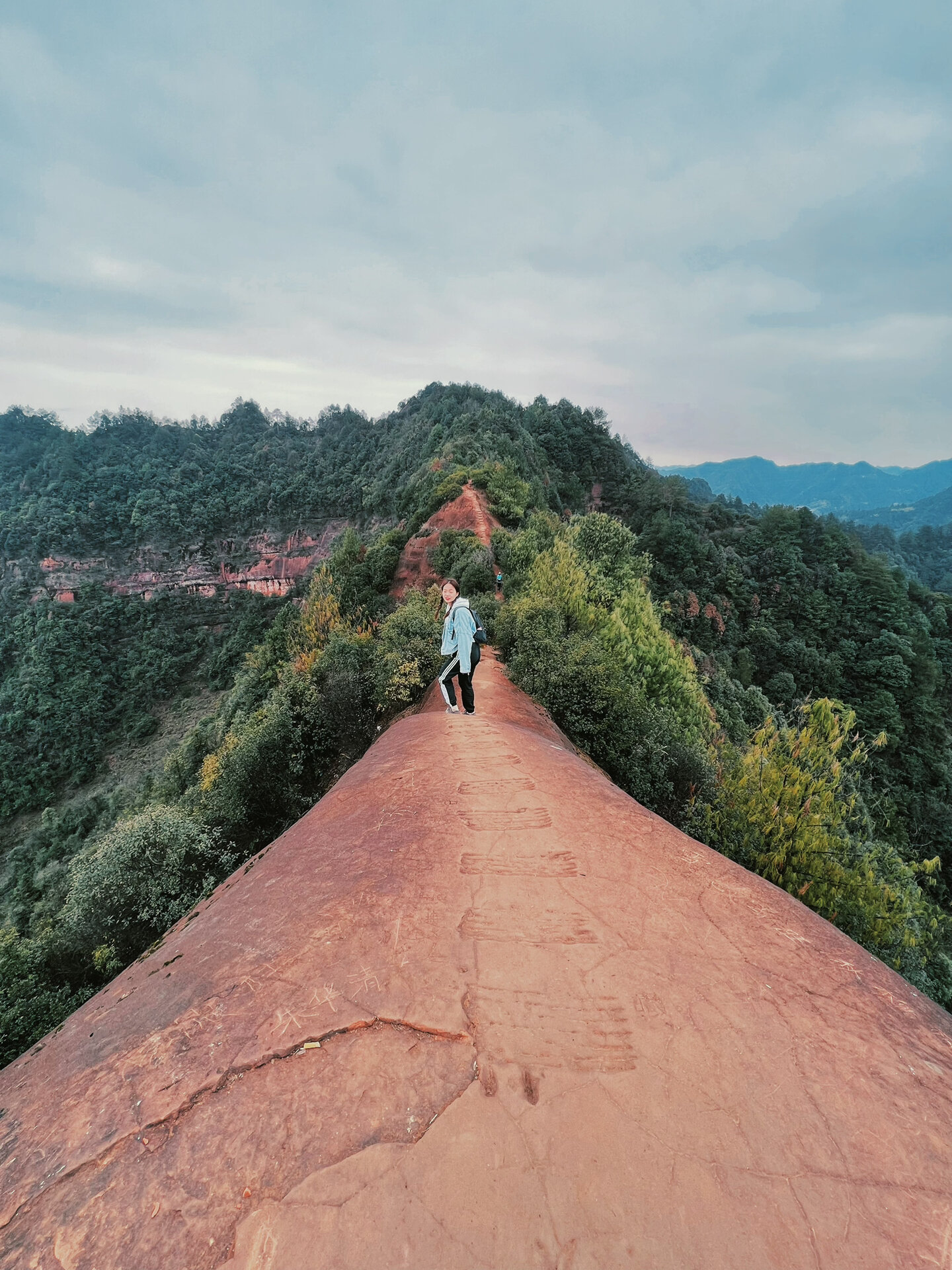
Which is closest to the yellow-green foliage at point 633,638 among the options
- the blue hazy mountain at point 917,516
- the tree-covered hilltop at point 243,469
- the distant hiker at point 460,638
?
the distant hiker at point 460,638

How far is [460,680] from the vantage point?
8586 millimetres

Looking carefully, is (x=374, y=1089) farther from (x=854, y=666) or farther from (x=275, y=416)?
(x=275, y=416)

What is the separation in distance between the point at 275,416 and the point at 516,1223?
91.4 metres

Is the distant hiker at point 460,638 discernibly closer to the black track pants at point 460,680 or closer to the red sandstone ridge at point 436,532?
the black track pants at point 460,680

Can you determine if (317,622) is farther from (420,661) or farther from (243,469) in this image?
(243,469)

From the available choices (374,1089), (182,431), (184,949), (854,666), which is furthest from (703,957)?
(182,431)

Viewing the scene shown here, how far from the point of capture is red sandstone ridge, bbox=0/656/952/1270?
7.94 ft

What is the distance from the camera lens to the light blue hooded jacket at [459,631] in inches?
316

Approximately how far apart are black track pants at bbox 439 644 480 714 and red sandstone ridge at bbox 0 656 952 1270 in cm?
395

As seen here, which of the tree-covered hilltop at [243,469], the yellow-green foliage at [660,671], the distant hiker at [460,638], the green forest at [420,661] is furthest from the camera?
the tree-covered hilltop at [243,469]

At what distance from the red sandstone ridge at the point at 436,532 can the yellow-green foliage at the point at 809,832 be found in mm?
15303

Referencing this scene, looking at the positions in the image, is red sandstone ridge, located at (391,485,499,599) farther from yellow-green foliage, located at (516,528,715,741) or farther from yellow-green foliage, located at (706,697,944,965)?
yellow-green foliage, located at (706,697,944,965)

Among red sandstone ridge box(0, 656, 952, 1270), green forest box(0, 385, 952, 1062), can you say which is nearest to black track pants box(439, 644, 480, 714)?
green forest box(0, 385, 952, 1062)

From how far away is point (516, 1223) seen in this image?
8.06ft
